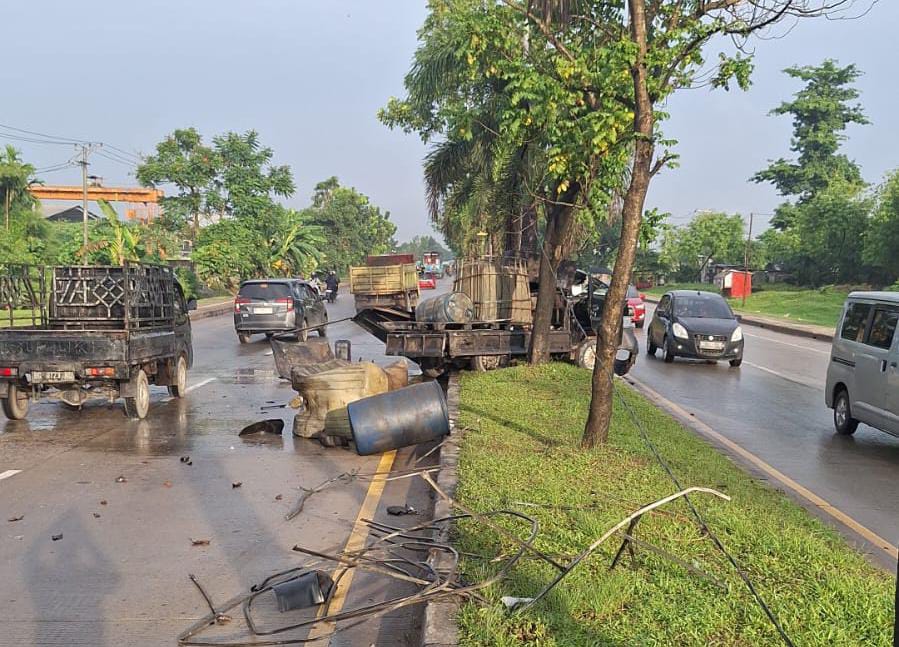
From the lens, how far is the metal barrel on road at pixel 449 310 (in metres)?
15.1

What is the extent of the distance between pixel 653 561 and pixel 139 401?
325 inches

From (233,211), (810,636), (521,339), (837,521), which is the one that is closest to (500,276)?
(521,339)

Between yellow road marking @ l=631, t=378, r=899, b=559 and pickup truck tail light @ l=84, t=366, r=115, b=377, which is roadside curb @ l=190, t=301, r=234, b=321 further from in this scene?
yellow road marking @ l=631, t=378, r=899, b=559

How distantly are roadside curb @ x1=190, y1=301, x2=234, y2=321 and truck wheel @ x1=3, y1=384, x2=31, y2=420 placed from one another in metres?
21.4

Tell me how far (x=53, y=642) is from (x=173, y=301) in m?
9.55

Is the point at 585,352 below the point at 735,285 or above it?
above

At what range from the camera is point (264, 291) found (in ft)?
77.8

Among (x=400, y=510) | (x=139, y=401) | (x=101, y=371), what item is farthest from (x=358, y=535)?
(x=139, y=401)

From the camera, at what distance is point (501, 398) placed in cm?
1223

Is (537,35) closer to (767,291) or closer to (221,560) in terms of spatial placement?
(221,560)

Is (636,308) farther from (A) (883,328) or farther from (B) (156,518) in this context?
(B) (156,518)

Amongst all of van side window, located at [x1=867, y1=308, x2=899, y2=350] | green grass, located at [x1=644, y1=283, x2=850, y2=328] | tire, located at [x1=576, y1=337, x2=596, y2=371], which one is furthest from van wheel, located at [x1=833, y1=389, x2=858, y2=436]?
green grass, located at [x1=644, y1=283, x2=850, y2=328]

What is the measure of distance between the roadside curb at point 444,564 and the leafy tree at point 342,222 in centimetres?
7000

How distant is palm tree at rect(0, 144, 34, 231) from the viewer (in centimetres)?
3916
